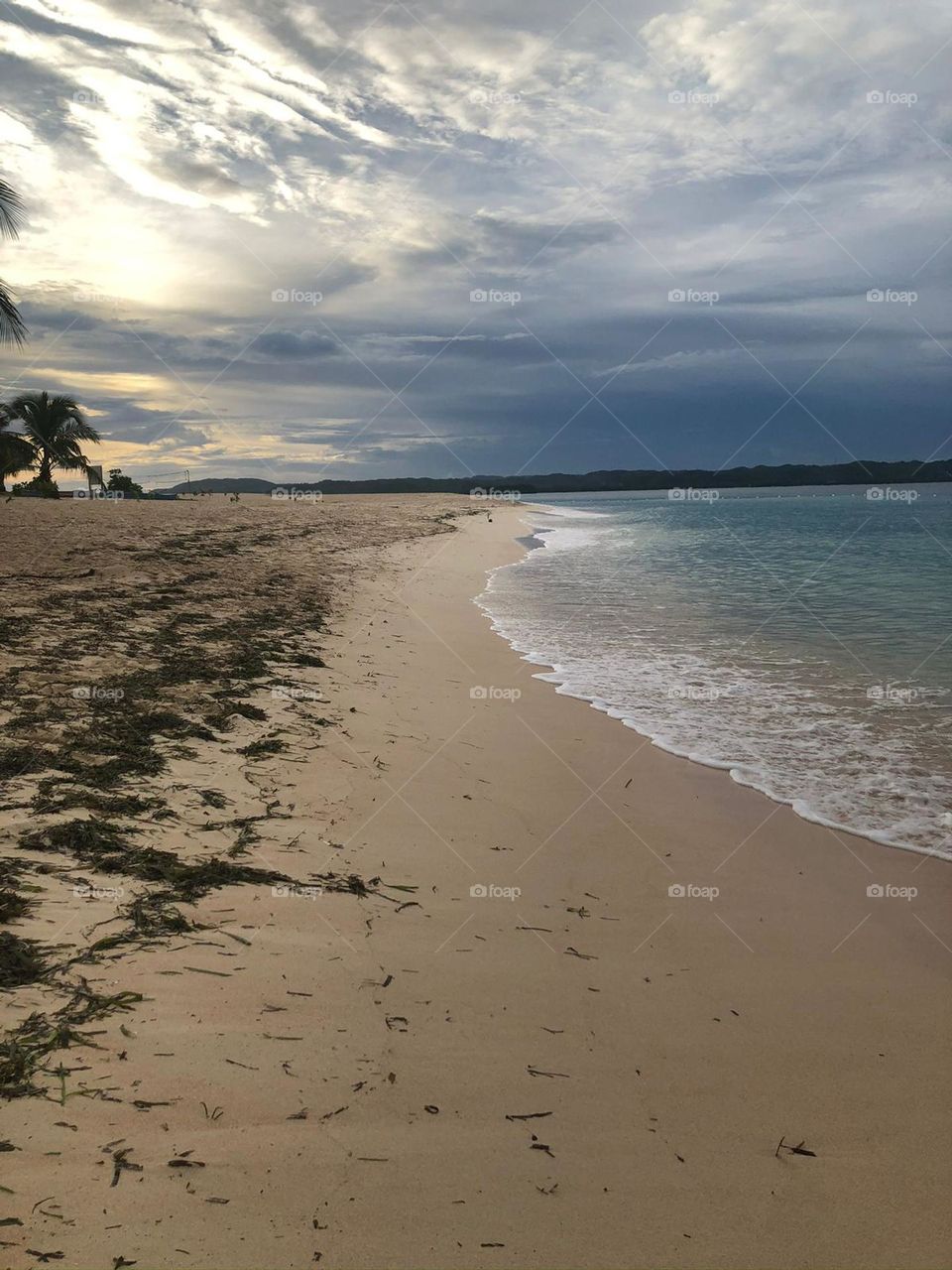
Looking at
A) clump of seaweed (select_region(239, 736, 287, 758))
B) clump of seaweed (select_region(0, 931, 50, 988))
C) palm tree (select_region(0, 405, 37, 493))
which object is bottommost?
clump of seaweed (select_region(0, 931, 50, 988))

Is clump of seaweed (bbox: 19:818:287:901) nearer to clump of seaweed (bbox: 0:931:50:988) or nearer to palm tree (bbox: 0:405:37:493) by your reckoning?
clump of seaweed (bbox: 0:931:50:988)

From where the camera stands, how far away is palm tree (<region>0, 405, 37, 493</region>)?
4094cm

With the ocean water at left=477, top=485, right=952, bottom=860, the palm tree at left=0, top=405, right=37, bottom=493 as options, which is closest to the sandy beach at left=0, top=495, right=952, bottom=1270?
the ocean water at left=477, top=485, right=952, bottom=860

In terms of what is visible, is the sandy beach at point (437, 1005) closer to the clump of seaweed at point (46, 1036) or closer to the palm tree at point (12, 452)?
the clump of seaweed at point (46, 1036)

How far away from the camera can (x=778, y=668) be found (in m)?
12.4

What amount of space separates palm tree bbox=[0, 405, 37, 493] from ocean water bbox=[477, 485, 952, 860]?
2970cm

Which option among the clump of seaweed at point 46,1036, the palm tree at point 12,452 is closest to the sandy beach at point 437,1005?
the clump of seaweed at point 46,1036

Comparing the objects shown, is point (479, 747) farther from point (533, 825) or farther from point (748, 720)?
point (748, 720)

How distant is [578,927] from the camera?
15.6ft

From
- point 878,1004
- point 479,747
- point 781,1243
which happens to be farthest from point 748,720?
point 781,1243

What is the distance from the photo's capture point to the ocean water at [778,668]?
7.55 meters

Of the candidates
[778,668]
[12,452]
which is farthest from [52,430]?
[778,668]

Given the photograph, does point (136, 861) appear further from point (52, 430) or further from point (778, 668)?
point (52, 430)

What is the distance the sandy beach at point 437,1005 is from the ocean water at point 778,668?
33.7 inches
